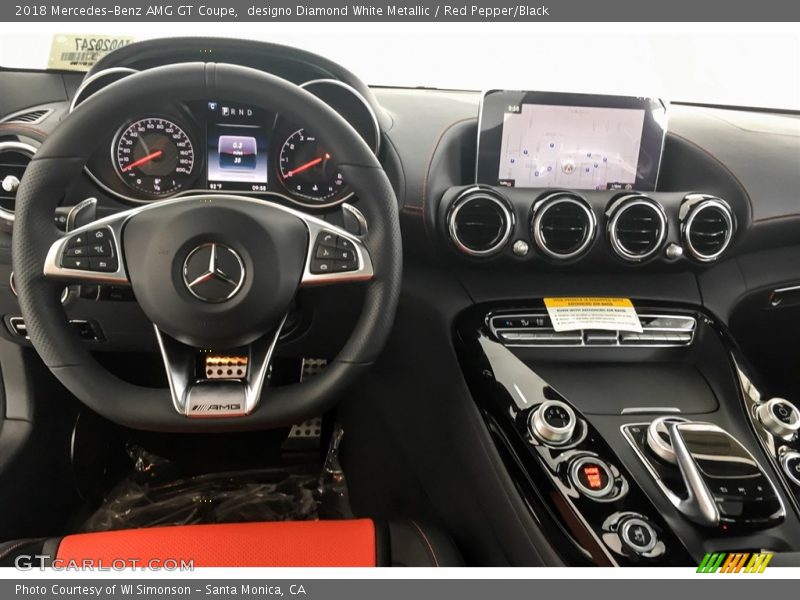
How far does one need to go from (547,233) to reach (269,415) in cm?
66

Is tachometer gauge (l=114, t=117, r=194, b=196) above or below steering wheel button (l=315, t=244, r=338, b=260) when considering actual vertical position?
above

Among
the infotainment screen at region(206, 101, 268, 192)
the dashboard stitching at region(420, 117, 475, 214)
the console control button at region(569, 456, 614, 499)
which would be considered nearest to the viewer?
the console control button at region(569, 456, 614, 499)

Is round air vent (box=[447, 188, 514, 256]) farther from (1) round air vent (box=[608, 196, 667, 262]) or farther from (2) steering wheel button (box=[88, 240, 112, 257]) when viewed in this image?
(2) steering wheel button (box=[88, 240, 112, 257])

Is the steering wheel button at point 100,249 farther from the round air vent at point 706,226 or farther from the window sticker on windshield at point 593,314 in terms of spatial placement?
the round air vent at point 706,226

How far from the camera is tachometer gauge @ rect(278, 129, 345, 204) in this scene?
3.78ft

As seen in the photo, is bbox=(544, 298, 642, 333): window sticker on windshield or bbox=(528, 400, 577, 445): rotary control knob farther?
bbox=(544, 298, 642, 333): window sticker on windshield

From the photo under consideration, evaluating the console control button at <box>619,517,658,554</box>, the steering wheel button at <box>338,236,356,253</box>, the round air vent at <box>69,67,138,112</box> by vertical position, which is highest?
the round air vent at <box>69,67,138,112</box>

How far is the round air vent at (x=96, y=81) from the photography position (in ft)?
3.59

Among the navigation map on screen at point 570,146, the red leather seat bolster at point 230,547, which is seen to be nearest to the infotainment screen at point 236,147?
the navigation map on screen at point 570,146

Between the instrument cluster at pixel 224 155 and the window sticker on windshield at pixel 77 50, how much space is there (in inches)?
13.8

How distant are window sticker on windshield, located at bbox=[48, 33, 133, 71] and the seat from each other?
98cm

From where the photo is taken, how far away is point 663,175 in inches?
55.9

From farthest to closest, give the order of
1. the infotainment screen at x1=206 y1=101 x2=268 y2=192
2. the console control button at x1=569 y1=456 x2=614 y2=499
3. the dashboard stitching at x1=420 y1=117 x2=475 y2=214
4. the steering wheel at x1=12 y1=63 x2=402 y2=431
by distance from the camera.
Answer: the dashboard stitching at x1=420 y1=117 x2=475 y2=214
the infotainment screen at x1=206 y1=101 x2=268 y2=192
the console control button at x1=569 y1=456 x2=614 y2=499
the steering wheel at x1=12 y1=63 x2=402 y2=431

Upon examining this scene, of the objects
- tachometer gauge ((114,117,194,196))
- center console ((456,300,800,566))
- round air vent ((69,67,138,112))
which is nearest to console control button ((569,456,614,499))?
center console ((456,300,800,566))
